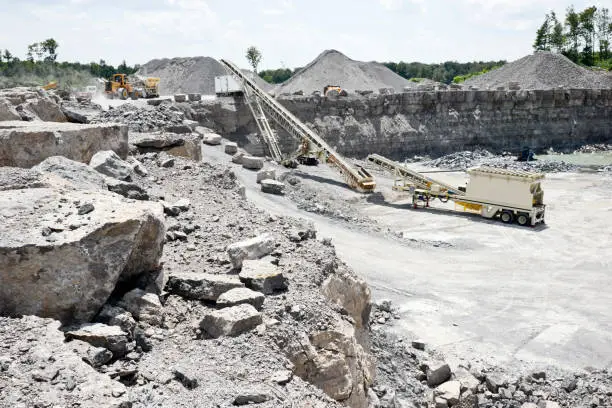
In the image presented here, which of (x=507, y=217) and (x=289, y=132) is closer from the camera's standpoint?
(x=507, y=217)

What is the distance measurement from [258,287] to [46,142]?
5.27 metres

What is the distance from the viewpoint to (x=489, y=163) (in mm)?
33281

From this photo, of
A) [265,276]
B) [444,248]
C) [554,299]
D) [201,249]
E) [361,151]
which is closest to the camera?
[265,276]

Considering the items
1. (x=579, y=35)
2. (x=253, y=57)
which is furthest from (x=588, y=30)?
(x=253, y=57)

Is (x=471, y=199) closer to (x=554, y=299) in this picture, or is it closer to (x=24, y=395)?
(x=554, y=299)

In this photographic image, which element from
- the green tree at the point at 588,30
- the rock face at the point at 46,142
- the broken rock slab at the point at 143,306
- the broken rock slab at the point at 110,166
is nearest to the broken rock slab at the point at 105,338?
the broken rock slab at the point at 143,306

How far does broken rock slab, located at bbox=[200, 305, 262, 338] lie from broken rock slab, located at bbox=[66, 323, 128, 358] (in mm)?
937

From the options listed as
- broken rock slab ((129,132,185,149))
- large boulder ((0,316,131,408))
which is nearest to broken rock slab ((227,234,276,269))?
large boulder ((0,316,131,408))

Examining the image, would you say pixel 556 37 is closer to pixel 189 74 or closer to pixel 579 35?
pixel 579 35

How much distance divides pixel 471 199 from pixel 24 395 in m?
18.8

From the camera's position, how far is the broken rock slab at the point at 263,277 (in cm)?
714

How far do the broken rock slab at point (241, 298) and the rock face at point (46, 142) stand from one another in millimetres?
5176

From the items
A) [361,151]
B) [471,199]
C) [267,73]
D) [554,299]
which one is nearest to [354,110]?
[361,151]

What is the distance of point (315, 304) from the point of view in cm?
734
